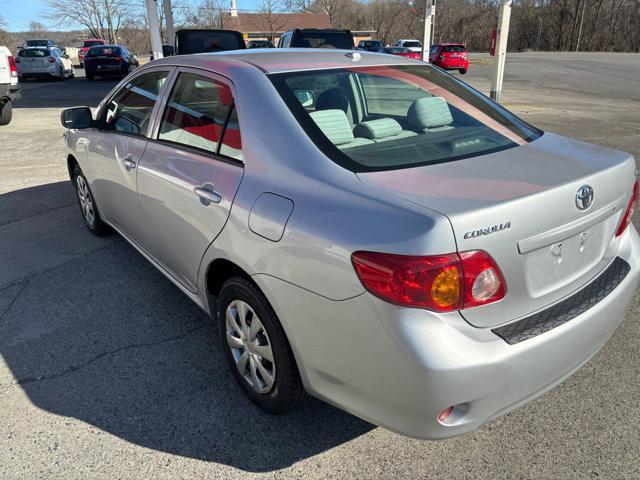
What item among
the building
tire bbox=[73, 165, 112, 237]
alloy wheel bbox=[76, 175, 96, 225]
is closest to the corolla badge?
tire bbox=[73, 165, 112, 237]

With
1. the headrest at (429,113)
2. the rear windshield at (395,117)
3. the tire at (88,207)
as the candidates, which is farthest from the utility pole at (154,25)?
the headrest at (429,113)

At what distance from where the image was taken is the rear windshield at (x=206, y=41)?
12.7 metres

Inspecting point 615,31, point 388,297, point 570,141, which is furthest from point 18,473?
point 615,31

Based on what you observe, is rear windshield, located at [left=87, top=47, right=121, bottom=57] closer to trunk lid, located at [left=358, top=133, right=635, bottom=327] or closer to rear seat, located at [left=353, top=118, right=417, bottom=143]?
rear seat, located at [left=353, top=118, right=417, bottom=143]

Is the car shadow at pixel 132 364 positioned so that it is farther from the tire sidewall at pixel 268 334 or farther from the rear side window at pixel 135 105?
the rear side window at pixel 135 105

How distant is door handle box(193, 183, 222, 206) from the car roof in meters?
0.66

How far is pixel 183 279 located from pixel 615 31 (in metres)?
66.0

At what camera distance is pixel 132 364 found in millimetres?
3031

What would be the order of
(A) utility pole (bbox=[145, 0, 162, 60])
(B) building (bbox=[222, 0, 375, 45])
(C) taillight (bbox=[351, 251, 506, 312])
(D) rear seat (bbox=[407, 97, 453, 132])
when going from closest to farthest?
(C) taillight (bbox=[351, 251, 506, 312]) < (D) rear seat (bbox=[407, 97, 453, 132]) < (A) utility pole (bbox=[145, 0, 162, 60]) < (B) building (bbox=[222, 0, 375, 45])

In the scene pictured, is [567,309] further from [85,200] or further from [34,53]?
[34,53]

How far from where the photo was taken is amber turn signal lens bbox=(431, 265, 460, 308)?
1.74 metres

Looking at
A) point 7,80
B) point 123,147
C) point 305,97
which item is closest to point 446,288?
point 305,97

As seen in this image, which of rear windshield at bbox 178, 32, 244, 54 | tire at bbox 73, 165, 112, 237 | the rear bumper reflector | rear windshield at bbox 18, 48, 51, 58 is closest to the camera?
the rear bumper reflector

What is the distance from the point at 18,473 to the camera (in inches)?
89.5
